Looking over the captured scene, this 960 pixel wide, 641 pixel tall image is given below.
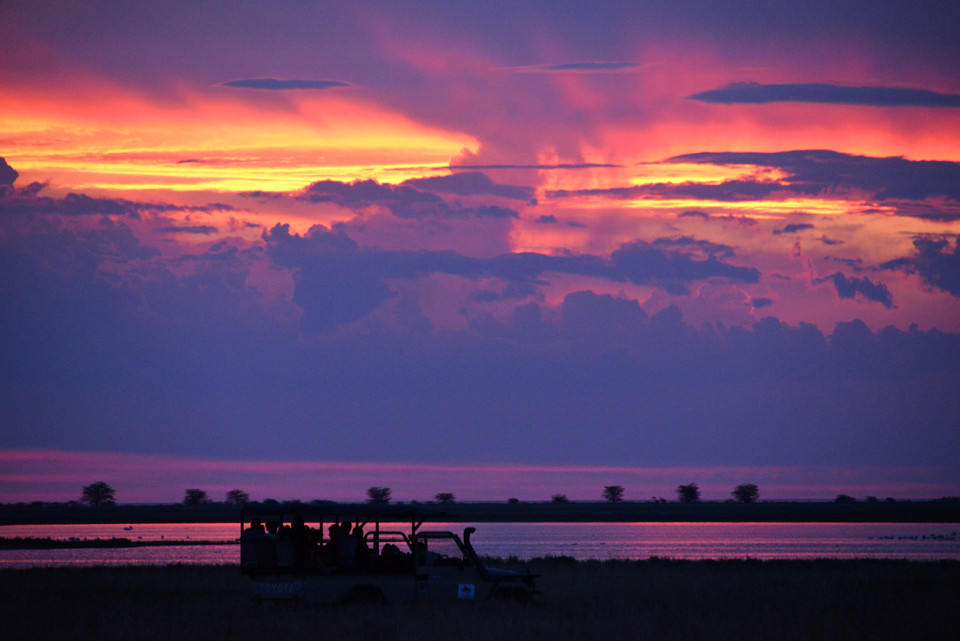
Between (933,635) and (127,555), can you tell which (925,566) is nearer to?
(933,635)

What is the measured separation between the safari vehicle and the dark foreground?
1.16 feet

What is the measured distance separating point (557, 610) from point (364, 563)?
494 centimetres

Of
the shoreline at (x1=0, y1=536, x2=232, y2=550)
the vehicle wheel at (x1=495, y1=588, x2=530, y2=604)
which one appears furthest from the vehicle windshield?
the shoreline at (x1=0, y1=536, x2=232, y2=550)

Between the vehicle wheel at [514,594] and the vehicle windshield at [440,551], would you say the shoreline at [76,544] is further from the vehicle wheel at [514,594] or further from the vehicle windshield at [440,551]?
the vehicle windshield at [440,551]

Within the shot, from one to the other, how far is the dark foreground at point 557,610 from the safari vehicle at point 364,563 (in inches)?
13.9

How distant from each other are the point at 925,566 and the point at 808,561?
4945 millimetres

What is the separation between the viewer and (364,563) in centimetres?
2042

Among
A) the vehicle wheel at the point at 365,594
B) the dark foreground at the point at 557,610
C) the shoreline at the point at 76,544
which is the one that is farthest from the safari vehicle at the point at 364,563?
the shoreline at the point at 76,544

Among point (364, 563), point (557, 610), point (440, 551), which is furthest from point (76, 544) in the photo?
point (440, 551)

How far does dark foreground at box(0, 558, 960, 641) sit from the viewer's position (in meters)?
18.8

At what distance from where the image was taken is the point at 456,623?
1914 centimetres

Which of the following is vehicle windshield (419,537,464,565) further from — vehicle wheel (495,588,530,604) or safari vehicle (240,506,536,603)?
vehicle wheel (495,588,530,604)

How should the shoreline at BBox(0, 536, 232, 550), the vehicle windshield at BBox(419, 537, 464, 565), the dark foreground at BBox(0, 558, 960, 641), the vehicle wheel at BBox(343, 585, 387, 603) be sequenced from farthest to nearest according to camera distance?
the shoreline at BBox(0, 536, 232, 550)
the vehicle windshield at BBox(419, 537, 464, 565)
the vehicle wheel at BBox(343, 585, 387, 603)
the dark foreground at BBox(0, 558, 960, 641)

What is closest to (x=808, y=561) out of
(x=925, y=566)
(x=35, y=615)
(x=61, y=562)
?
(x=925, y=566)
